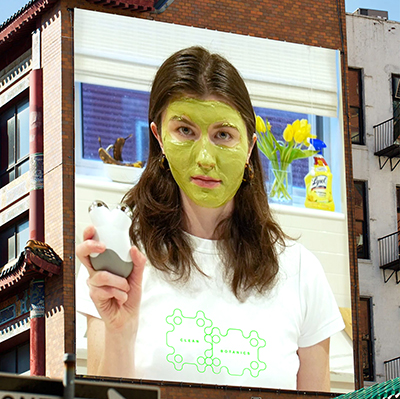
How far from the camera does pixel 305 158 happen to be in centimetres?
2967

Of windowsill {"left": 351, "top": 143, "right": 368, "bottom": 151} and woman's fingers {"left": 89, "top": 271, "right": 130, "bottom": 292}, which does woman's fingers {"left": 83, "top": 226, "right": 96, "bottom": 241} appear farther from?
windowsill {"left": 351, "top": 143, "right": 368, "bottom": 151}

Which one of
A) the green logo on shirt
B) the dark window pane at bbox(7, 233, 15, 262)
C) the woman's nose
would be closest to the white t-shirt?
the green logo on shirt

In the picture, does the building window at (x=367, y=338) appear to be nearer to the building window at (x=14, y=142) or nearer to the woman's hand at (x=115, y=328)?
the woman's hand at (x=115, y=328)

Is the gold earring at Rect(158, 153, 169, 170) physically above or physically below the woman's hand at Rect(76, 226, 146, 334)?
above

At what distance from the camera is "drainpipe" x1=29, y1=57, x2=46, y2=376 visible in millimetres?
26250

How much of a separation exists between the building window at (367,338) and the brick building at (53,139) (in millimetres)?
3647

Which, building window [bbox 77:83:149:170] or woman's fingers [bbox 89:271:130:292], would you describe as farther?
building window [bbox 77:83:149:170]

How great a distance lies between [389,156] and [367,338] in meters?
6.39

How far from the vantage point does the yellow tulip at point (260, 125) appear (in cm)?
2903

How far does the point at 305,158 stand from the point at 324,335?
5.99m

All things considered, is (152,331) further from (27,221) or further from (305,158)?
(305,158)

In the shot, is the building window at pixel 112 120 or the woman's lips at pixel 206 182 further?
the building window at pixel 112 120

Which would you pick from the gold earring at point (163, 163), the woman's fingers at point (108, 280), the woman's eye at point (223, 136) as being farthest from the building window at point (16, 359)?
the woman's eye at point (223, 136)

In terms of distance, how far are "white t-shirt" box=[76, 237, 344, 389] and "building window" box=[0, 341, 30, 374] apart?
3.41 metres
